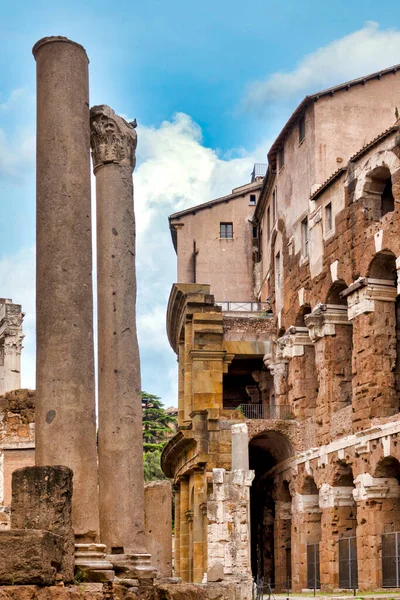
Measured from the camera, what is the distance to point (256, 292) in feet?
170

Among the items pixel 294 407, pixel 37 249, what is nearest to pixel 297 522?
pixel 294 407

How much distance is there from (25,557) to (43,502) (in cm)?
106

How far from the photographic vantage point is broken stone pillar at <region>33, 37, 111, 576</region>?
12031 mm

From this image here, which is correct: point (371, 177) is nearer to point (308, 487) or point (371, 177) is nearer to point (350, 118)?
point (350, 118)

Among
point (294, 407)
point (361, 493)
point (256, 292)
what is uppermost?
point (256, 292)

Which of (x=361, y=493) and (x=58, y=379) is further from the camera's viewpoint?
(x=361, y=493)

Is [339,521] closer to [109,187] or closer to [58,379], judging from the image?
[109,187]

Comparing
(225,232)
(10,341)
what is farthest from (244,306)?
(10,341)

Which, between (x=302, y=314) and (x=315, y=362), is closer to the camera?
(x=315, y=362)

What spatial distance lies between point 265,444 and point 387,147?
14482 mm

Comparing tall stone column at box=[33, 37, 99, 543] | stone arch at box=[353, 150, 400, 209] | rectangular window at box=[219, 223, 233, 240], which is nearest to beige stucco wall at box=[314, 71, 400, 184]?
stone arch at box=[353, 150, 400, 209]

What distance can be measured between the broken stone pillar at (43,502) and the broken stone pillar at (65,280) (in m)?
1.38

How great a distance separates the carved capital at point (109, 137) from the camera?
1512 centimetres

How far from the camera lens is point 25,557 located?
→ 944cm
